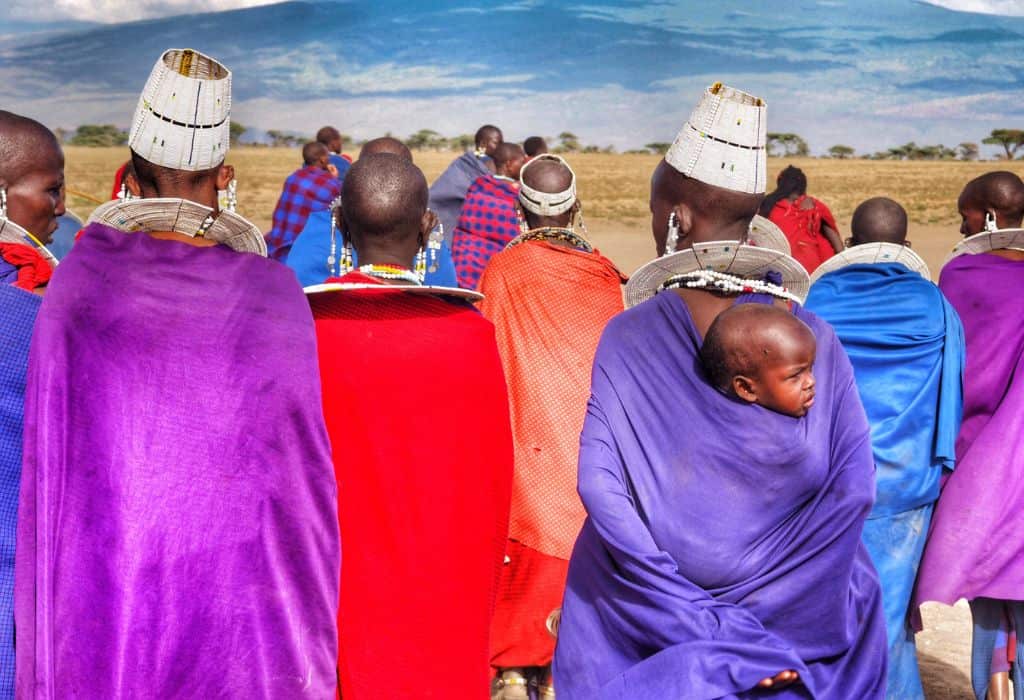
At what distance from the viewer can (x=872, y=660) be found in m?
3.25

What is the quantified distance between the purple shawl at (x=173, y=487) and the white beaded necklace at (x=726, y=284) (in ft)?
3.36

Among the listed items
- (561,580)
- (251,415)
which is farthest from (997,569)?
(251,415)

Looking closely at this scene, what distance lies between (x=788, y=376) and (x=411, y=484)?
100 cm

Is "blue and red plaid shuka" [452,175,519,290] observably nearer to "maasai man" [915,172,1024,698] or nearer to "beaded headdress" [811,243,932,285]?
"beaded headdress" [811,243,932,285]

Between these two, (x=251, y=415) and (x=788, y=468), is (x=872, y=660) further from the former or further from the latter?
(x=251, y=415)

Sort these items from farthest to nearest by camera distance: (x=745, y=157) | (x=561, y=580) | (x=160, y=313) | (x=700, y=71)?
(x=700, y=71), (x=561, y=580), (x=745, y=157), (x=160, y=313)

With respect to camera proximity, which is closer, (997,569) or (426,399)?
(426,399)

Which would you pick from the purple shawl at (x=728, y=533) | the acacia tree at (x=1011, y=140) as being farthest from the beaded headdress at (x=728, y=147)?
the acacia tree at (x=1011, y=140)

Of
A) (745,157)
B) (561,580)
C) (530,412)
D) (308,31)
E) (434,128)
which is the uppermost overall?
(308,31)

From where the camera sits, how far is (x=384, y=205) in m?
3.58

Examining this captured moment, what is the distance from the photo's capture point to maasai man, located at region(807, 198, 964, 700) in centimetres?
508

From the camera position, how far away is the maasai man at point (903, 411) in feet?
16.7

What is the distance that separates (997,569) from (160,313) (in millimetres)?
3559

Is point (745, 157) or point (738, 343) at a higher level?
point (745, 157)
